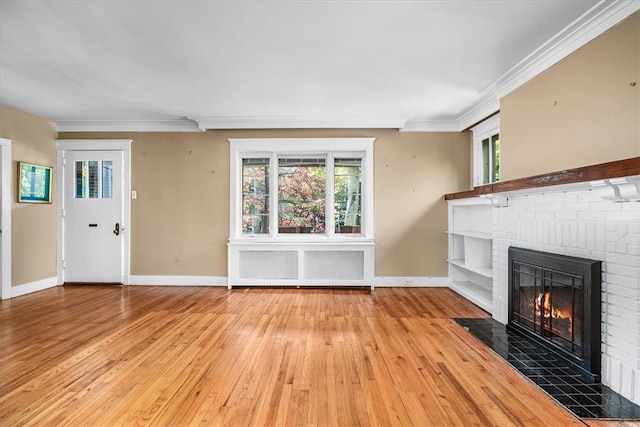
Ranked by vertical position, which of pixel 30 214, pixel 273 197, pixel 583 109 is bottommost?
pixel 30 214

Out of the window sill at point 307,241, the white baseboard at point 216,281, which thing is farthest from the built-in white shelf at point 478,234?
the window sill at point 307,241

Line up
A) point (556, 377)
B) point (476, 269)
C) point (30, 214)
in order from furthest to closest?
1. point (30, 214)
2. point (476, 269)
3. point (556, 377)

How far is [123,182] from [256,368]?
423 cm

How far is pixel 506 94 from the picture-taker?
3707mm

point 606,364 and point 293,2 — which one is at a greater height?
point 293,2

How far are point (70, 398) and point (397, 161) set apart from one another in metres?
4.69

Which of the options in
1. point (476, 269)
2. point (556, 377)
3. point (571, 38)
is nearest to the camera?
point (556, 377)

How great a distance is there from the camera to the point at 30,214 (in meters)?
4.91

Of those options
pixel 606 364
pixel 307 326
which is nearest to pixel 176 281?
pixel 307 326

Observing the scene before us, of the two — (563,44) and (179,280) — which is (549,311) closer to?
(563,44)

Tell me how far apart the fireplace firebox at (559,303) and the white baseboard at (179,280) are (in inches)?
158

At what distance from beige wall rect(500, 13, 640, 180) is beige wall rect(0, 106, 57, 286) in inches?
254

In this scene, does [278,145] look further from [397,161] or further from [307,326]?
[307,326]

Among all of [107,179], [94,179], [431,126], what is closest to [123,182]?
[107,179]
